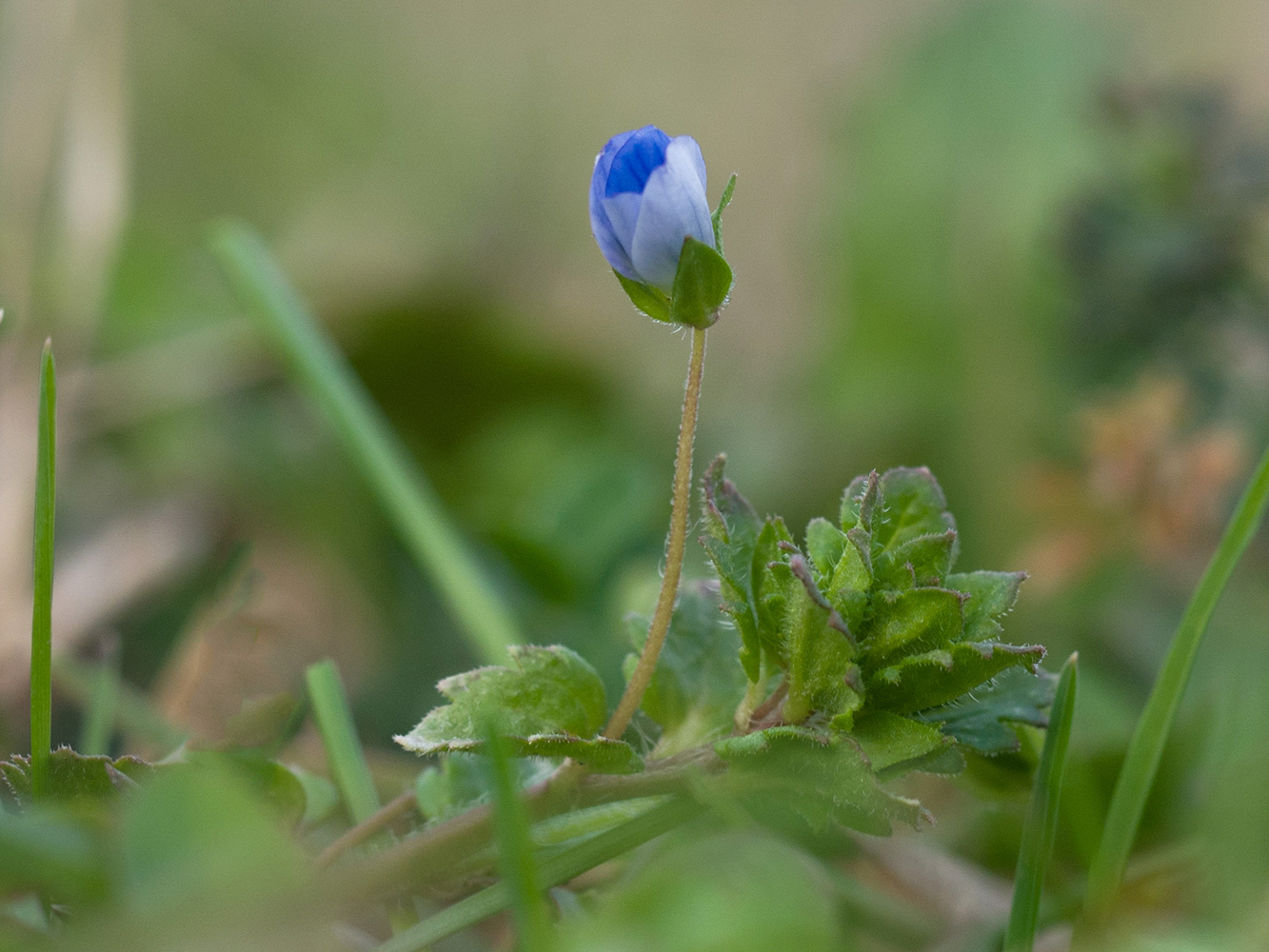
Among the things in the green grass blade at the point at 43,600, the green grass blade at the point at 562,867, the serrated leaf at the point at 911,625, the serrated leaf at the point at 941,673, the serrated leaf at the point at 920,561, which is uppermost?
the green grass blade at the point at 43,600

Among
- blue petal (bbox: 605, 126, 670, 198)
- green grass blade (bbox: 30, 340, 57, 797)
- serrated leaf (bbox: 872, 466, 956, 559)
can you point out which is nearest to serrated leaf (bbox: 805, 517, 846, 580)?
serrated leaf (bbox: 872, 466, 956, 559)

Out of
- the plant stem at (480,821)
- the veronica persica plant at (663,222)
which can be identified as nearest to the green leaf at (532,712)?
the plant stem at (480,821)

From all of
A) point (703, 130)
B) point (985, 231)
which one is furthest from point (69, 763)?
point (703, 130)

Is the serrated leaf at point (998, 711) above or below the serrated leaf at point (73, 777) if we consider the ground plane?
below

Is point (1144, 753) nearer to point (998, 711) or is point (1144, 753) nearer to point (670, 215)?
point (998, 711)

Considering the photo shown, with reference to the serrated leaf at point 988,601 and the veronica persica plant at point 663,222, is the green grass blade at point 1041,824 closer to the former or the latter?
the serrated leaf at point 988,601

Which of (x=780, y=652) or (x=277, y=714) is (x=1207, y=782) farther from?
(x=277, y=714)
